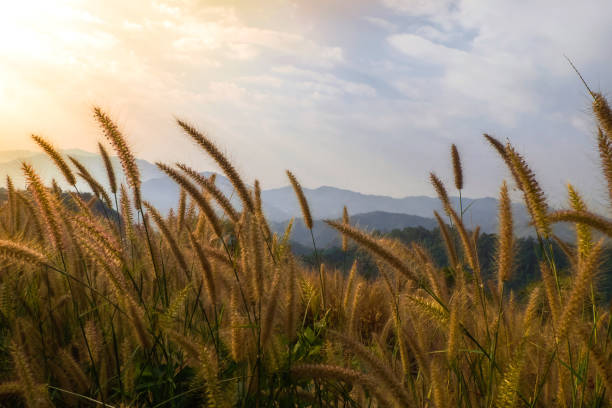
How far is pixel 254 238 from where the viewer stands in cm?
188

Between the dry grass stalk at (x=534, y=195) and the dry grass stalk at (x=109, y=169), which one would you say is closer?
the dry grass stalk at (x=534, y=195)

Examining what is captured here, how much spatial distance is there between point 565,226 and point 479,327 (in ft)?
3.08

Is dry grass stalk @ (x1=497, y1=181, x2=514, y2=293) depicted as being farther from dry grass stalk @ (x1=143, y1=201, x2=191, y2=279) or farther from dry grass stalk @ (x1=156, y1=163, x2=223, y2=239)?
dry grass stalk @ (x1=143, y1=201, x2=191, y2=279)

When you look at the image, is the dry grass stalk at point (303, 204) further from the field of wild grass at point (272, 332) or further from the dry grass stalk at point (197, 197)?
the dry grass stalk at point (197, 197)

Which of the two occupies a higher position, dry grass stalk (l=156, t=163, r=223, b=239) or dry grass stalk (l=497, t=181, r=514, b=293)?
dry grass stalk (l=156, t=163, r=223, b=239)

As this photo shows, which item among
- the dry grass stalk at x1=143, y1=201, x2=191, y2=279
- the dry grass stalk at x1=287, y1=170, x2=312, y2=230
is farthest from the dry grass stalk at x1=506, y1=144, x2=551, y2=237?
the dry grass stalk at x1=287, y1=170, x2=312, y2=230

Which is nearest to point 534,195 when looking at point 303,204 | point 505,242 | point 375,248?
point 505,242

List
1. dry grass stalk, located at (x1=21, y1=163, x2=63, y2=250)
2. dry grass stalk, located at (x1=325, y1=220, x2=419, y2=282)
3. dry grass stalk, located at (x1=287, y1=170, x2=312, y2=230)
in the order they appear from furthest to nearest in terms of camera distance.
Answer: dry grass stalk, located at (x1=287, y1=170, x2=312, y2=230) < dry grass stalk, located at (x1=21, y1=163, x2=63, y2=250) < dry grass stalk, located at (x1=325, y1=220, x2=419, y2=282)

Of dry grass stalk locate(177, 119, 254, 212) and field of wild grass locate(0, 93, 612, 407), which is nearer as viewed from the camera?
field of wild grass locate(0, 93, 612, 407)

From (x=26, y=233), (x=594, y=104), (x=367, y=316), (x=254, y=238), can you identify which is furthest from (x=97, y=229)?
(x=367, y=316)

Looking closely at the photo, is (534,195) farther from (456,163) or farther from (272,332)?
(456,163)

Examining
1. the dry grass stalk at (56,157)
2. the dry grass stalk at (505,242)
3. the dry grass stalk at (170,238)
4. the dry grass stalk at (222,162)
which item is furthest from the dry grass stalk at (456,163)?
the dry grass stalk at (56,157)

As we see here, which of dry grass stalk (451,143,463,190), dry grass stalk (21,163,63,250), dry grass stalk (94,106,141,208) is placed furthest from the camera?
dry grass stalk (451,143,463,190)

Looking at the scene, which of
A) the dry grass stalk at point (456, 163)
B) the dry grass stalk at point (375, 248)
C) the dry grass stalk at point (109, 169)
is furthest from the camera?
the dry grass stalk at point (456, 163)
